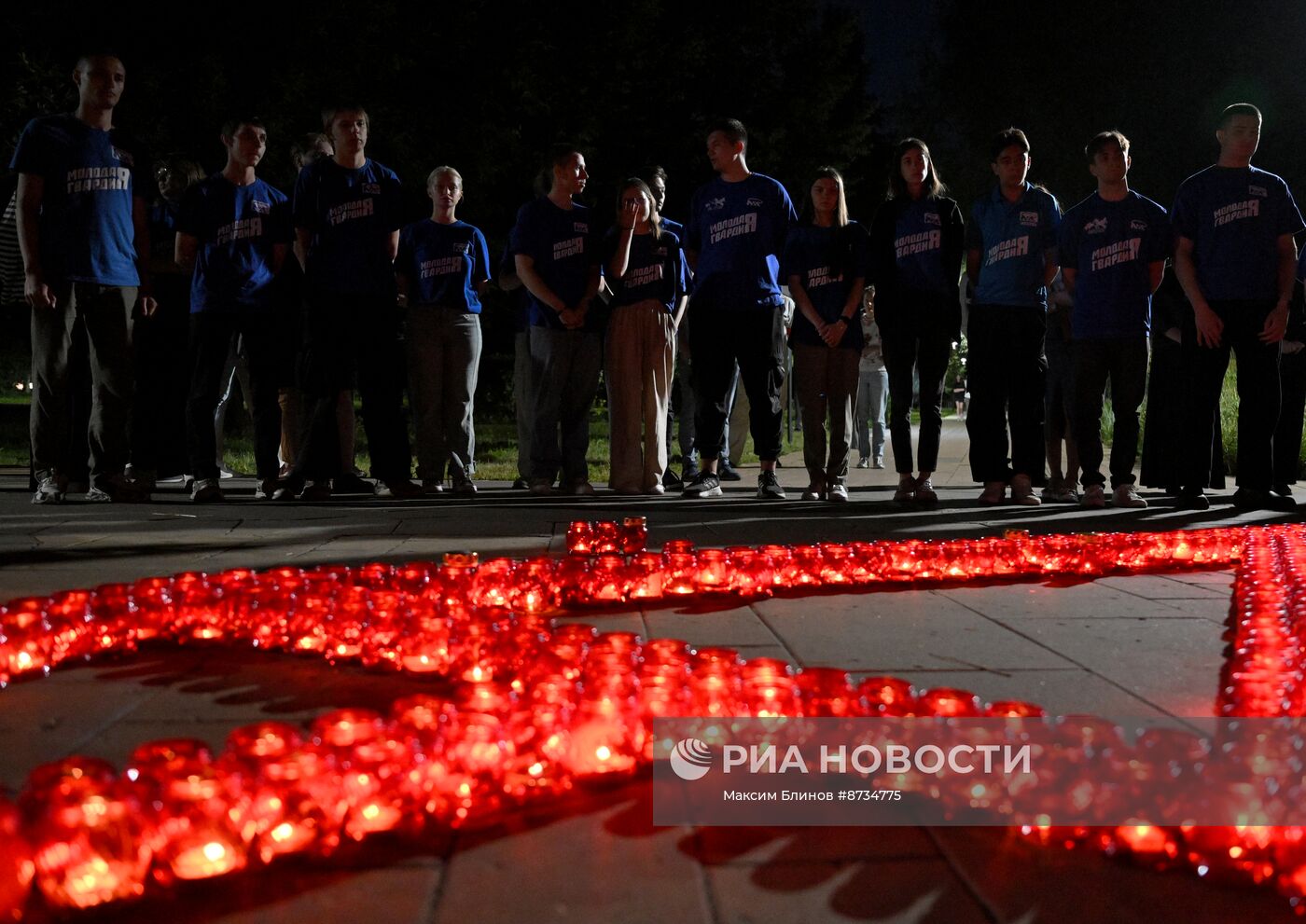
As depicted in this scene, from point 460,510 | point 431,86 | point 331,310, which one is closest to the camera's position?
point 460,510

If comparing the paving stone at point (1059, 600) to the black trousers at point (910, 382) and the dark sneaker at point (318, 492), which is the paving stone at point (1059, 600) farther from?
the dark sneaker at point (318, 492)

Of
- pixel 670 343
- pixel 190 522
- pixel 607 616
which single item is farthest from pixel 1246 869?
pixel 670 343

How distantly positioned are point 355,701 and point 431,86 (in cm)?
1894

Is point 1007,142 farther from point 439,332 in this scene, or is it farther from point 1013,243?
point 439,332

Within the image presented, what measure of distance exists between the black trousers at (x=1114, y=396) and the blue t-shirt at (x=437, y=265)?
358 centimetres

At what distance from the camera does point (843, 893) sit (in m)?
1.35

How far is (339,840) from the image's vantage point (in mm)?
1453

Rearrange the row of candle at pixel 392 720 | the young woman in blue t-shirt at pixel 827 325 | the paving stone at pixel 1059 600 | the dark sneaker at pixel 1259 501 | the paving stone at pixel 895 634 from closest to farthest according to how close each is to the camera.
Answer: the row of candle at pixel 392 720
the paving stone at pixel 895 634
the paving stone at pixel 1059 600
the dark sneaker at pixel 1259 501
the young woman in blue t-shirt at pixel 827 325

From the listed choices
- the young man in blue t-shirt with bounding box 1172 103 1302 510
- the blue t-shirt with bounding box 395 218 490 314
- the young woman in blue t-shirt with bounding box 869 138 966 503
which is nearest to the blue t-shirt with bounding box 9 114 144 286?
the blue t-shirt with bounding box 395 218 490 314

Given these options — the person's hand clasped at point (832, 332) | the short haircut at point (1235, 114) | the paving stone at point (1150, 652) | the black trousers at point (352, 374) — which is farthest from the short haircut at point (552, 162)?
the paving stone at point (1150, 652)

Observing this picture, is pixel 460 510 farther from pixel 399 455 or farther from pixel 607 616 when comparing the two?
pixel 607 616

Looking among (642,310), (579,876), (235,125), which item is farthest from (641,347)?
(579,876)

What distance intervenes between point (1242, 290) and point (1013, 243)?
1187 millimetres

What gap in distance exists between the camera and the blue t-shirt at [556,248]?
6773 millimetres
